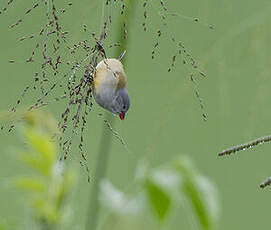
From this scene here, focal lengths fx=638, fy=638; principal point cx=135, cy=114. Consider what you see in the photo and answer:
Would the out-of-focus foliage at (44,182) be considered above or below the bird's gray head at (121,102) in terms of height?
below

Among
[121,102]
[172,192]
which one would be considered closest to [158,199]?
[172,192]


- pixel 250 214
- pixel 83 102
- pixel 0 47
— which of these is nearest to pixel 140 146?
pixel 250 214

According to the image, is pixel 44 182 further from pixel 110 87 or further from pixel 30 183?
pixel 110 87

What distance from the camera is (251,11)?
107cm

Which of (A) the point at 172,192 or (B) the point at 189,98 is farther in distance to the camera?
(B) the point at 189,98

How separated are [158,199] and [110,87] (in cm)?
41

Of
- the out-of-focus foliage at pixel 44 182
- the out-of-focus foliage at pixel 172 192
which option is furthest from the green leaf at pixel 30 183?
the out-of-focus foliage at pixel 172 192

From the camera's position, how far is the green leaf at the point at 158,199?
2.98 ft

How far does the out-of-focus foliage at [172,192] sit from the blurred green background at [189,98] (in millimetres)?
37

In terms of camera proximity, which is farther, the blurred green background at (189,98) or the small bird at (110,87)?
the blurred green background at (189,98)

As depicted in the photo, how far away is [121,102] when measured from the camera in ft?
1.88

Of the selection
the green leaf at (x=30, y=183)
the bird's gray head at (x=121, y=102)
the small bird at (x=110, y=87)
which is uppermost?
the small bird at (x=110, y=87)

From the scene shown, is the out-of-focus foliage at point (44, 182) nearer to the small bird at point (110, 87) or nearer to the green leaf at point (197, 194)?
the green leaf at point (197, 194)

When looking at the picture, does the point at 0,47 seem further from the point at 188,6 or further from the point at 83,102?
the point at 83,102
